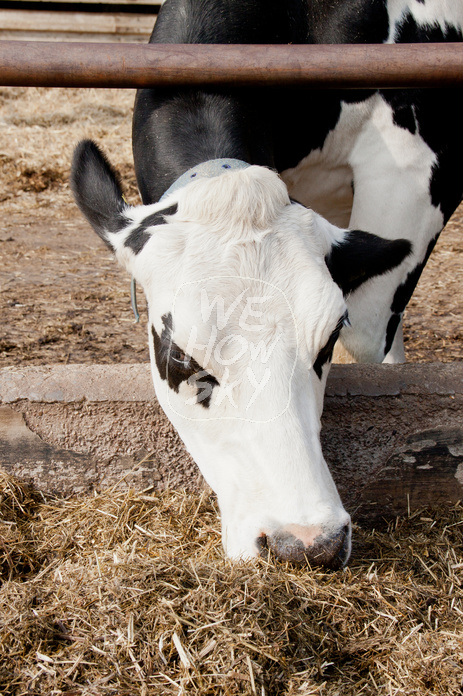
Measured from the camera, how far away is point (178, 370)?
1968mm

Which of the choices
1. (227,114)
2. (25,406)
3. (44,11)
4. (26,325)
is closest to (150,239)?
(227,114)

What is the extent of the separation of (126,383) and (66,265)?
3.03m

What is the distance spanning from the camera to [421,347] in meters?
4.07

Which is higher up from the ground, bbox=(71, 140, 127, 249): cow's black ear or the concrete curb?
bbox=(71, 140, 127, 249): cow's black ear

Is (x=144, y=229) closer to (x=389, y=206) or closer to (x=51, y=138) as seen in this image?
(x=389, y=206)

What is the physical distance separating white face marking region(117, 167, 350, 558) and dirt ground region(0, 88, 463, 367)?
184 cm

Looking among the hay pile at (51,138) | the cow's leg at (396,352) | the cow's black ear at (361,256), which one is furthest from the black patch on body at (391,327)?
the hay pile at (51,138)

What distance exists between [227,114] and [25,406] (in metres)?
Result: 1.17

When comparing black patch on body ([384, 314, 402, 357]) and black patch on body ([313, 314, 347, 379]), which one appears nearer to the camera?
black patch on body ([313, 314, 347, 379])

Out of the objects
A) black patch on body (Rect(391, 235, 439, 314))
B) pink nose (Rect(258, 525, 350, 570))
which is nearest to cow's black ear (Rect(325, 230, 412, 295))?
black patch on body (Rect(391, 235, 439, 314))

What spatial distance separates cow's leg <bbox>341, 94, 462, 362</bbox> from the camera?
9.09 ft

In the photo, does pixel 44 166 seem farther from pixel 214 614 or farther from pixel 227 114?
pixel 214 614

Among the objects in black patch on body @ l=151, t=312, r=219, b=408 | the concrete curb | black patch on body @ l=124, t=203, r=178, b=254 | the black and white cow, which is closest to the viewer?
the black and white cow

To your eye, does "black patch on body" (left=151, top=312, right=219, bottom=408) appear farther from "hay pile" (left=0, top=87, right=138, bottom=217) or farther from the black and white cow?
"hay pile" (left=0, top=87, right=138, bottom=217)
